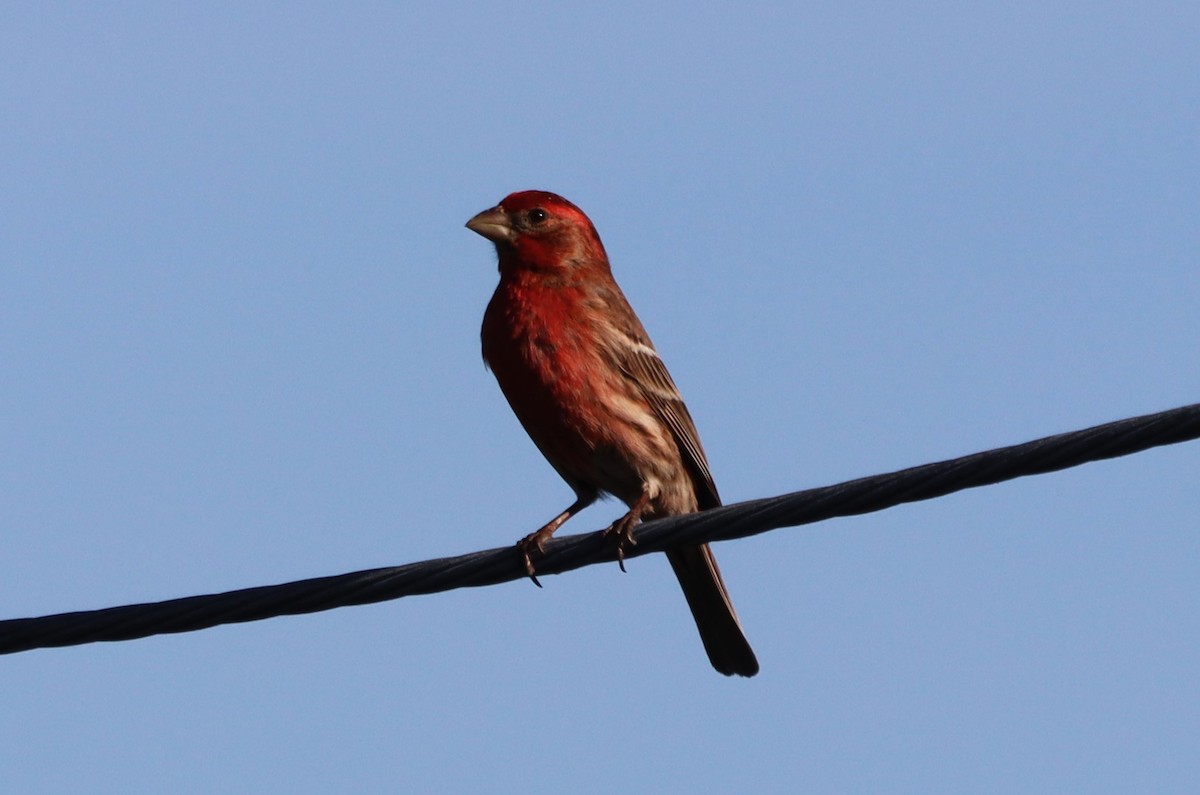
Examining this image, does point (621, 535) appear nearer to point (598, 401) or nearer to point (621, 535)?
point (621, 535)

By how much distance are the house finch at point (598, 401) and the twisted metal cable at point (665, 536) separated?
2.15 metres

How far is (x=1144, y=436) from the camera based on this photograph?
16.2 feet

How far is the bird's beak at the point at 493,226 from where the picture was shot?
9734 millimetres

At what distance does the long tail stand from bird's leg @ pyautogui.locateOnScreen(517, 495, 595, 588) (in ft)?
1.90

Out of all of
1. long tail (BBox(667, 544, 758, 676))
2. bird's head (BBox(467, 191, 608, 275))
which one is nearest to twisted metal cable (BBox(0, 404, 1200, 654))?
long tail (BBox(667, 544, 758, 676))

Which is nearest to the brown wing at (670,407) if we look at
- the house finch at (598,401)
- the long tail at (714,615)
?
the house finch at (598,401)

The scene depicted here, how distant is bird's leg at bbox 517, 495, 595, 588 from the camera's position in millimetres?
6387

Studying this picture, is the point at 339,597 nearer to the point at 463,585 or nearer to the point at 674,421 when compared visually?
the point at 463,585

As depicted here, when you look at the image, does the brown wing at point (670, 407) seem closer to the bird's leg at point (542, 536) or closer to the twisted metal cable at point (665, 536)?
the bird's leg at point (542, 536)

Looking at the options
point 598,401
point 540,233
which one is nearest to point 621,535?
point 598,401

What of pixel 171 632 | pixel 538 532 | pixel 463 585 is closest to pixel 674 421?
pixel 538 532

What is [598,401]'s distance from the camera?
8688 mm

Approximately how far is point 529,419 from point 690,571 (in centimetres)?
125

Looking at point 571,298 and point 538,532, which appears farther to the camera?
point 571,298
